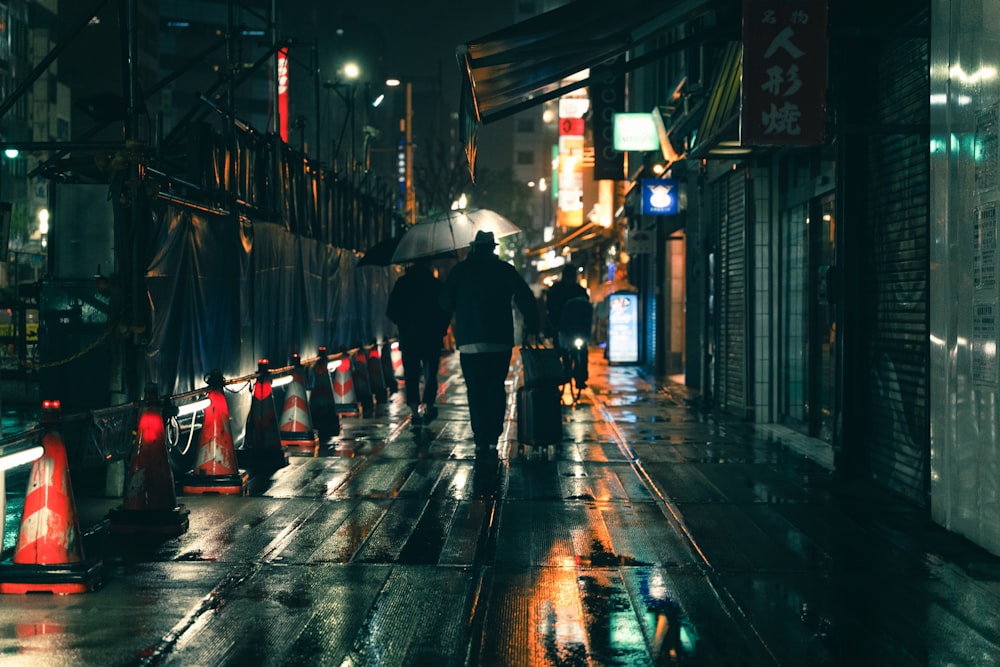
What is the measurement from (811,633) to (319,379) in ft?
33.3

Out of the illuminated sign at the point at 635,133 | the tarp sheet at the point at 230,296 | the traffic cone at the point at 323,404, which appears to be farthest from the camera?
the illuminated sign at the point at 635,133

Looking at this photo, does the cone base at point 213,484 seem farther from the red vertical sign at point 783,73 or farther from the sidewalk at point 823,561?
the red vertical sign at point 783,73

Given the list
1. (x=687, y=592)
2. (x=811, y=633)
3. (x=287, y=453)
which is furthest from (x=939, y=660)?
(x=287, y=453)

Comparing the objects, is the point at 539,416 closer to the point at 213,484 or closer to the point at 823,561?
the point at 213,484

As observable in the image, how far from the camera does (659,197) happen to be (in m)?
24.4

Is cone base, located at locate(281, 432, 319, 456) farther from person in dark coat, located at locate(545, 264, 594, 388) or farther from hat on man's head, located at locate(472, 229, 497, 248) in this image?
person in dark coat, located at locate(545, 264, 594, 388)

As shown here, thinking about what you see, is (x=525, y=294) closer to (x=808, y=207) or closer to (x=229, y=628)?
(x=808, y=207)

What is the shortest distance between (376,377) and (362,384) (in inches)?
74.4

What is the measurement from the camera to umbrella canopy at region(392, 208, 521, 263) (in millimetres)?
16078

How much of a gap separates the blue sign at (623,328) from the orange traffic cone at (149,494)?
71.6 feet

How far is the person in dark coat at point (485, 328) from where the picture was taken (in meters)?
11.8

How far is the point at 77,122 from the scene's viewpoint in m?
74.3

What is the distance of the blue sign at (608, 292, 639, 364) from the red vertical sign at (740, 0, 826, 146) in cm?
1953

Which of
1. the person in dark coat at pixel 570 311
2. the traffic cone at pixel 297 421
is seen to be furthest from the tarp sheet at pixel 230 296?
the person in dark coat at pixel 570 311
